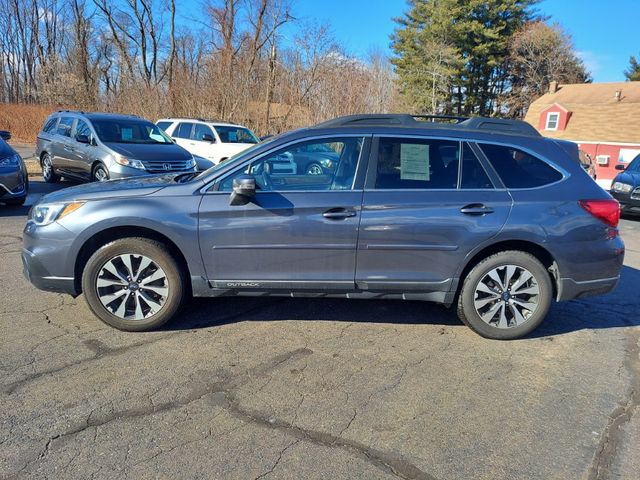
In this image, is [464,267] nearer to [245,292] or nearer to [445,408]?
[445,408]

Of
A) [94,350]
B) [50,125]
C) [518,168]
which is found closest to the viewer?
[94,350]

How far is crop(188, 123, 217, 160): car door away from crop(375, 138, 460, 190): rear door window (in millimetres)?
10780

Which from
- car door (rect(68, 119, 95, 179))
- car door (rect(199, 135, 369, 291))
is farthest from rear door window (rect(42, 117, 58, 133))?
car door (rect(199, 135, 369, 291))

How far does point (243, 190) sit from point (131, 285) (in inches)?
47.6

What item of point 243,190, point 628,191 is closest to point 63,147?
point 243,190

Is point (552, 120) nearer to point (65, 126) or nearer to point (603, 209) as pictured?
point (65, 126)

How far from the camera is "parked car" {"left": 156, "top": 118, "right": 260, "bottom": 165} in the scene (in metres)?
13.7

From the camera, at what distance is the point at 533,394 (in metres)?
3.09

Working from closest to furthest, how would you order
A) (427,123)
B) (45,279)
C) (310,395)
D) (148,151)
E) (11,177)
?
(310,395) < (45,279) < (427,123) < (11,177) < (148,151)

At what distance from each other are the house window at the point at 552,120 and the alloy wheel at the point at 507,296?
113ft

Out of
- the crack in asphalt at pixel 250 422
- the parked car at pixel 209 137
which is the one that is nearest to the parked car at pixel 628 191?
the parked car at pixel 209 137

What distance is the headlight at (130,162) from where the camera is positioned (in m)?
9.18

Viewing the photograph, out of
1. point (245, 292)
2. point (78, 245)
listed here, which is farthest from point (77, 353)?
A: point (245, 292)

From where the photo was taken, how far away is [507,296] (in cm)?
379
